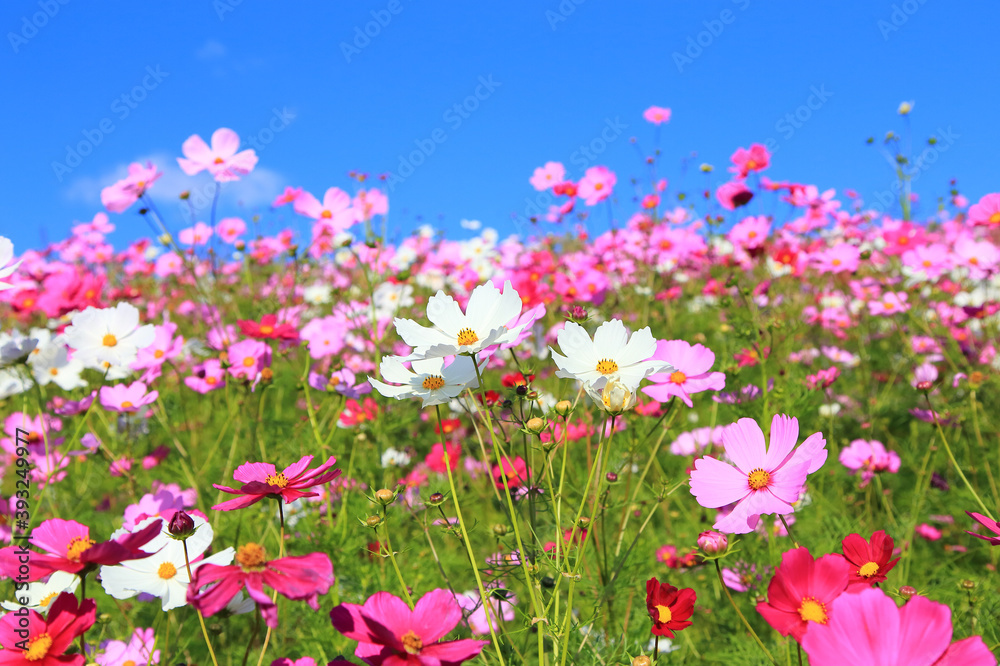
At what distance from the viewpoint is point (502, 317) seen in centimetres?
89

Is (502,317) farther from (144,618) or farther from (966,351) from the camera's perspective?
(966,351)

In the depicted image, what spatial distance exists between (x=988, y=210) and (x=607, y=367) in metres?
1.83

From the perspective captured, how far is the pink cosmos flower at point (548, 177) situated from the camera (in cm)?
287

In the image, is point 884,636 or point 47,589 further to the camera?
point 47,589

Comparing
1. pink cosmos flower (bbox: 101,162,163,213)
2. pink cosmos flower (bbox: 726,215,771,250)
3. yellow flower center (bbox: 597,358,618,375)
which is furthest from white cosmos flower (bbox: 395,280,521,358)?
pink cosmos flower (bbox: 726,215,771,250)

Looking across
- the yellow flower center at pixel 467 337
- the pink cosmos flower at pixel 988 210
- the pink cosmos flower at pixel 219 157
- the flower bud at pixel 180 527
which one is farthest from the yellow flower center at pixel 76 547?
the pink cosmos flower at pixel 988 210

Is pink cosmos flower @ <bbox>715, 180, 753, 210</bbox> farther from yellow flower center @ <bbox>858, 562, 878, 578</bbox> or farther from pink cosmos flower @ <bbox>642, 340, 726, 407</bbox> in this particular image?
yellow flower center @ <bbox>858, 562, 878, 578</bbox>

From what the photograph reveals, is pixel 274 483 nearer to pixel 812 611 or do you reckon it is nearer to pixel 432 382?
pixel 432 382

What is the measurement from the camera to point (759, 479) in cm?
79

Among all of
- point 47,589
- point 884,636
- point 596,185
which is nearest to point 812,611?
point 884,636

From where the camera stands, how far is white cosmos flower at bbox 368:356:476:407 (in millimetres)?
841

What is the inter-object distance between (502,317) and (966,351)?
2.71m

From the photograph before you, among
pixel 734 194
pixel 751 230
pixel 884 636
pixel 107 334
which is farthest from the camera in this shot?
pixel 751 230

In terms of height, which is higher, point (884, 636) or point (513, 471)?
point (513, 471)
